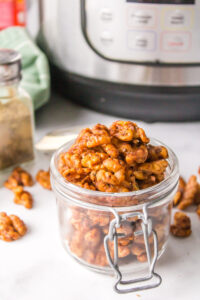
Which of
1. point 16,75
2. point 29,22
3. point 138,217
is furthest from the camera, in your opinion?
point 29,22

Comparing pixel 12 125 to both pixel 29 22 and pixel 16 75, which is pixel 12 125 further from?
pixel 29 22

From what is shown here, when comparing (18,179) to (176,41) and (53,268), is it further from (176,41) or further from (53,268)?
(176,41)

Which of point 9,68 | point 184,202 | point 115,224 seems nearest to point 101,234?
point 115,224

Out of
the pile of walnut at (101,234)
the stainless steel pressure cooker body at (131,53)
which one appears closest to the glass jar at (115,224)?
the pile of walnut at (101,234)

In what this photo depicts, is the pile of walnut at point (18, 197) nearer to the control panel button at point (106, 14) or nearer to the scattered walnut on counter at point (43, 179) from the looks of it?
the scattered walnut on counter at point (43, 179)

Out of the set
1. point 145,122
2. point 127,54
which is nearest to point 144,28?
point 127,54

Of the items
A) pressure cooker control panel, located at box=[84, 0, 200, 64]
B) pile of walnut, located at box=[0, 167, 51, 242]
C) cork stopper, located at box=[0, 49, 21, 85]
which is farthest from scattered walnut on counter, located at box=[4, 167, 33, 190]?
pressure cooker control panel, located at box=[84, 0, 200, 64]

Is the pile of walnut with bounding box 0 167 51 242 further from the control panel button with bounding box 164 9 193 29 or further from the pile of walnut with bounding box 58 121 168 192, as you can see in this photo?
the control panel button with bounding box 164 9 193 29
